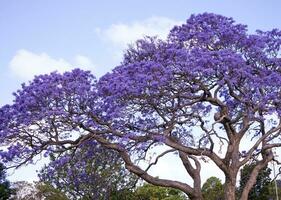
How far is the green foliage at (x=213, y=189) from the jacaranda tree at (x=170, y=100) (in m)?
31.0

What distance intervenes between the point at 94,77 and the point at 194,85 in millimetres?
3063

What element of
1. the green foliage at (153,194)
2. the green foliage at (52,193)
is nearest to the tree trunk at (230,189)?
the green foliage at (52,193)

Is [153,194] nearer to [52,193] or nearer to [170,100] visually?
[52,193]

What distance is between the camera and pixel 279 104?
16.3 m

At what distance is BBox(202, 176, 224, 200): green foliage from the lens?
47675 millimetres

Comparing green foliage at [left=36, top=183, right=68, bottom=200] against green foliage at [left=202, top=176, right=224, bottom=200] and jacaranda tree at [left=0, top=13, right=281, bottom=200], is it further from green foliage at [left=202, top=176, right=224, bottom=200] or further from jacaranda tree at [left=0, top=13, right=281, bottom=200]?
green foliage at [left=202, top=176, right=224, bottom=200]

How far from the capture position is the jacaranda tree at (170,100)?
15648 mm

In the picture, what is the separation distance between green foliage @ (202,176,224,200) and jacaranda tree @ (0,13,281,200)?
31045 mm

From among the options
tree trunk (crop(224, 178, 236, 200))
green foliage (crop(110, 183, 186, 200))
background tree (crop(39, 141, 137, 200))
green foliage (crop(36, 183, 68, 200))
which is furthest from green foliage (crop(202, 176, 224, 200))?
tree trunk (crop(224, 178, 236, 200))

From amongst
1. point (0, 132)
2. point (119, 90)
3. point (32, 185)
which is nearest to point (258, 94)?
point (119, 90)

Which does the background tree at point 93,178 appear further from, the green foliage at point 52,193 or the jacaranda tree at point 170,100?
the jacaranda tree at point 170,100

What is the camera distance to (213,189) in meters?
49.7

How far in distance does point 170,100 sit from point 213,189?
34923 mm

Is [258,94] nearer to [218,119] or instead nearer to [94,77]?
[218,119]
